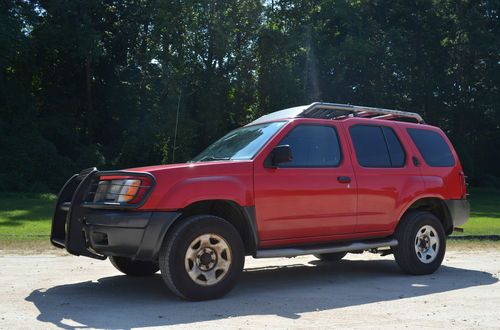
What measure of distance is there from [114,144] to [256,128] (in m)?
27.7

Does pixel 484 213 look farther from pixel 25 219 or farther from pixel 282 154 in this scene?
pixel 282 154

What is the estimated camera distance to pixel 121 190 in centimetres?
671

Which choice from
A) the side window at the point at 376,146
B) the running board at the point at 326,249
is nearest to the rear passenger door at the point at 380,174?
the side window at the point at 376,146

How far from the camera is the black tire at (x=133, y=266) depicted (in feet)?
26.5

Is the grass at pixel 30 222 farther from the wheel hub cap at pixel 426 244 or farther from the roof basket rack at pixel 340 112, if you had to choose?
the roof basket rack at pixel 340 112

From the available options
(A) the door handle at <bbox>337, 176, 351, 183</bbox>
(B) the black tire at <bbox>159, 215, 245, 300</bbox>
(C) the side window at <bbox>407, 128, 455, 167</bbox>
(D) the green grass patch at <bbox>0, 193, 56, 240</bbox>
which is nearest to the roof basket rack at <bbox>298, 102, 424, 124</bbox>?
(C) the side window at <bbox>407, 128, 455, 167</bbox>

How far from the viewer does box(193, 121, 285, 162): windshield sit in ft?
24.6

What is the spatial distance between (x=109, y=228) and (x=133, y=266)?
185cm

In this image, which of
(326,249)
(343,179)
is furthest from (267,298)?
(343,179)

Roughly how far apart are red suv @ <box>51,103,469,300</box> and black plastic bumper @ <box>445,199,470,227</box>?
0.05ft

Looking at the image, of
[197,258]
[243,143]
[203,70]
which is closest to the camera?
[197,258]

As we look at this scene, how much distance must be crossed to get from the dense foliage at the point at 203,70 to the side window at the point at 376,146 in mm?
22179

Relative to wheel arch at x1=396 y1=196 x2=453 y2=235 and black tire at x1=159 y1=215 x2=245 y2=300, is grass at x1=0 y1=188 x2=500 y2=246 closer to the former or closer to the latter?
wheel arch at x1=396 y1=196 x2=453 y2=235

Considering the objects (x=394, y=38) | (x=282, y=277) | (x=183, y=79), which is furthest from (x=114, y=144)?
(x=282, y=277)
